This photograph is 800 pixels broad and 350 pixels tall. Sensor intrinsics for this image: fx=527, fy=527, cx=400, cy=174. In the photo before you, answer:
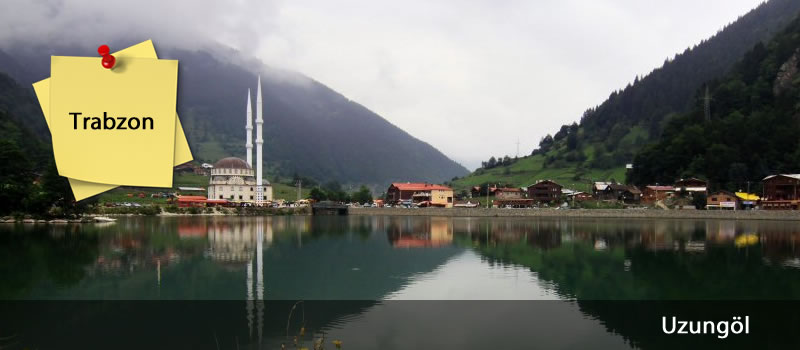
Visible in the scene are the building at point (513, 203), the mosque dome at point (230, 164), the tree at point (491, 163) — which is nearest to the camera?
the building at point (513, 203)

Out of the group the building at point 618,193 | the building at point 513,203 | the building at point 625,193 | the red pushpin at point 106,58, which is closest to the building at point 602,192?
the building at point 618,193

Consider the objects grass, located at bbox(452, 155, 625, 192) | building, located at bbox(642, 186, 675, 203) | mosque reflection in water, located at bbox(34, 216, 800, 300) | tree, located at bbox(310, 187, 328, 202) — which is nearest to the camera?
mosque reflection in water, located at bbox(34, 216, 800, 300)

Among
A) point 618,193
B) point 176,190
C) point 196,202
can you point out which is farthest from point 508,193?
point 176,190

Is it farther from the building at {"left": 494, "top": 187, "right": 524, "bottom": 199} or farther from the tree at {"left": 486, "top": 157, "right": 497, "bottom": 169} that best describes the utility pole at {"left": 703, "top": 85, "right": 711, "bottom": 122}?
the tree at {"left": 486, "top": 157, "right": 497, "bottom": 169}

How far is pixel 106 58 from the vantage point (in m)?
4.04

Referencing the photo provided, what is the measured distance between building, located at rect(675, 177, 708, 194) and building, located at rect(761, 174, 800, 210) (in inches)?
395

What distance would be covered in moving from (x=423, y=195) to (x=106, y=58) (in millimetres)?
114211

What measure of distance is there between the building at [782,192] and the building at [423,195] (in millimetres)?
55187

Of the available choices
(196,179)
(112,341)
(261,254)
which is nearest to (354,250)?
(261,254)

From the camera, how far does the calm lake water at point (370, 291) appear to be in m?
15.0

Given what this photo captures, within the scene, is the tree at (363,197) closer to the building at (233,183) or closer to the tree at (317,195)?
the tree at (317,195)

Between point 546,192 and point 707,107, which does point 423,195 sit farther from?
point 707,107

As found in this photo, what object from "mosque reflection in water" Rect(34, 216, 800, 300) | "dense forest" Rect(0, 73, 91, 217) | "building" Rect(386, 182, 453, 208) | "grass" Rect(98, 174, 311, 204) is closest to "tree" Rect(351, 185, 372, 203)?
"building" Rect(386, 182, 453, 208)

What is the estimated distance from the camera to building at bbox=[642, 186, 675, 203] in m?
92.4
